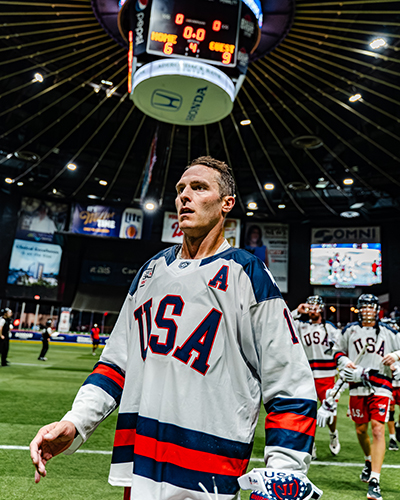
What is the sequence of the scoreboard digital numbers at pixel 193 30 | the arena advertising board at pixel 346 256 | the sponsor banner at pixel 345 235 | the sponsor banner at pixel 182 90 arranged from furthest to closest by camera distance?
1. the sponsor banner at pixel 345 235
2. the arena advertising board at pixel 346 256
3. the scoreboard digital numbers at pixel 193 30
4. the sponsor banner at pixel 182 90

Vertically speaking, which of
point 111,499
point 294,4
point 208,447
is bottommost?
point 111,499

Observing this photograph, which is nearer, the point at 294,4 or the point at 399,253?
the point at 294,4

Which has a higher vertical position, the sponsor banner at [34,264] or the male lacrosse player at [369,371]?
the sponsor banner at [34,264]

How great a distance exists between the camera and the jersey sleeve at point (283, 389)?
4.45 feet

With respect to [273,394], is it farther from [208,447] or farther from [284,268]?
[284,268]

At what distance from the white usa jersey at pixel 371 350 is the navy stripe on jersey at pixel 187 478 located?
409 cm

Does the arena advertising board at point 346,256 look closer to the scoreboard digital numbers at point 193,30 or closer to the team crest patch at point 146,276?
the scoreboard digital numbers at point 193,30

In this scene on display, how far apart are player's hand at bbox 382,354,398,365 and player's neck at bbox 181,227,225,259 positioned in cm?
381

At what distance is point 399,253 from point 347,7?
21953 mm

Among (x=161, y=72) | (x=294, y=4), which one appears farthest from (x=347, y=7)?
(x=161, y=72)

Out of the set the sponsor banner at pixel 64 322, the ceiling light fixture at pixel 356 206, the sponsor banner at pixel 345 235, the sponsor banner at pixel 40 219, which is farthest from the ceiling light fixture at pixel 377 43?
the sponsor banner at pixel 64 322

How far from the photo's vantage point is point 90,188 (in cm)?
2847

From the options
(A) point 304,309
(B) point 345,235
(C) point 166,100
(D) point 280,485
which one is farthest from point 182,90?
(B) point 345,235

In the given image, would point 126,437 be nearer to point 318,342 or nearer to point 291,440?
point 291,440
